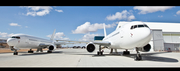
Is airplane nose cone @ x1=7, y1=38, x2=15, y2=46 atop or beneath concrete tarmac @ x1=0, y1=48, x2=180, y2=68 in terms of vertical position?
atop

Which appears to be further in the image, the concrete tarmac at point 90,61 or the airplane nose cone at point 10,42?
the airplane nose cone at point 10,42

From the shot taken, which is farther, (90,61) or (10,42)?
(10,42)

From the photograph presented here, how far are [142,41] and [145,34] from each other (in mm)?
565

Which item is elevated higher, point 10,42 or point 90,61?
point 10,42

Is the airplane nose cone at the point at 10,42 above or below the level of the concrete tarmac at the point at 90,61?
above

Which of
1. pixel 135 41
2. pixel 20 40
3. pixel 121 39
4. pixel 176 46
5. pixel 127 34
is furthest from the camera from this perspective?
pixel 176 46

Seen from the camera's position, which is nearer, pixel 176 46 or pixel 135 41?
pixel 135 41

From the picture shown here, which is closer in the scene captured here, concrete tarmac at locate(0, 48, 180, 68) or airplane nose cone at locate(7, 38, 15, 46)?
concrete tarmac at locate(0, 48, 180, 68)

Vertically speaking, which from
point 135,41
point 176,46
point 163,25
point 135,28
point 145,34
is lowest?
point 176,46
